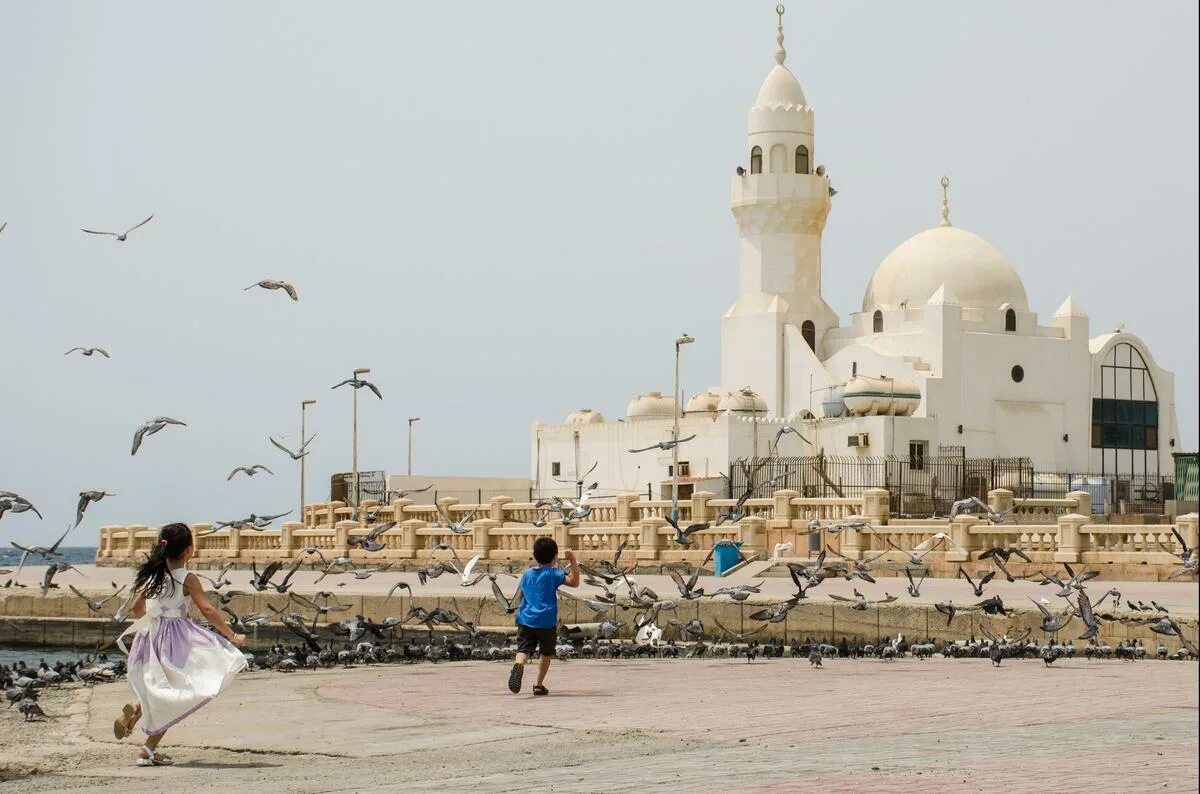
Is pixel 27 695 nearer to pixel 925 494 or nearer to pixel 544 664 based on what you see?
pixel 544 664

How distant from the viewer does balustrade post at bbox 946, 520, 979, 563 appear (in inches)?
1265

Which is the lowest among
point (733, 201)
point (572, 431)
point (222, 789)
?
point (222, 789)

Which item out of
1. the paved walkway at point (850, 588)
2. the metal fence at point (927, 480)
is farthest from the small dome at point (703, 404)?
the paved walkway at point (850, 588)

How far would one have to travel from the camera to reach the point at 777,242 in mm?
64500

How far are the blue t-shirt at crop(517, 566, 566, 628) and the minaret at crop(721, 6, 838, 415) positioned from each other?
165 feet

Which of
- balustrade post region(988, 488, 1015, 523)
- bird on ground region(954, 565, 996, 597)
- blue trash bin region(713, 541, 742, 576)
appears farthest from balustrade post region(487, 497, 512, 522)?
bird on ground region(954, 565, 996, 597)

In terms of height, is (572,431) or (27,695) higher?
(572,431)

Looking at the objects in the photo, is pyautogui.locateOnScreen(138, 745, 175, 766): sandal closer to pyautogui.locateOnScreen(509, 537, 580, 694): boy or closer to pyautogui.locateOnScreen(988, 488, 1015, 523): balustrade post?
pyautogui.locateOnScreen(509, 537, 580, 694): boy

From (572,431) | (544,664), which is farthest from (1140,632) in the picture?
(572,431)

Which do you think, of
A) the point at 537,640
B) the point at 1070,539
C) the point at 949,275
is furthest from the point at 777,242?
the point at 537,640

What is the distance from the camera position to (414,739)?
35.6 ft

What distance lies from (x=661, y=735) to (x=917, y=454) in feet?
156

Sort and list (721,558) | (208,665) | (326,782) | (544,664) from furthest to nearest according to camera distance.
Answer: (721,558) → (544,664) → (208,665) → (326,782)

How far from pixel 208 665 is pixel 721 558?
24.7 metres
